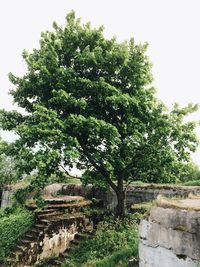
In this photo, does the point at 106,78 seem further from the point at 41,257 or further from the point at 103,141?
the point at 41,257

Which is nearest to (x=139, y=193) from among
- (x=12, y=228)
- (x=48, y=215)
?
(x=48, y=215)

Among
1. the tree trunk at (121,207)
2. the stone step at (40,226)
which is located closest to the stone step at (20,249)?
the stone step at (40,226)

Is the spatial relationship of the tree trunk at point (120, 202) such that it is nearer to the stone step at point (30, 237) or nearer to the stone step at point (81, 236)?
the stone step at point (81, 236)

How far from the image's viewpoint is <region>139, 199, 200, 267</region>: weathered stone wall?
295 inches

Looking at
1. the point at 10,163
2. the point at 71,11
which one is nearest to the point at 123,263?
the point at 71,11

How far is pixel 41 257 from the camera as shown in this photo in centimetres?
1456

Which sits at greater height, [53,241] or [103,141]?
[103,141]

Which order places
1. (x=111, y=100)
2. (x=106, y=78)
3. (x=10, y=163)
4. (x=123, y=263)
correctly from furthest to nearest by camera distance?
(x=10, y=163) < (x=106, y=78) < (x=111, y=100) < (x=123, y=263)

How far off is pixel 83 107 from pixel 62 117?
1.50 metres

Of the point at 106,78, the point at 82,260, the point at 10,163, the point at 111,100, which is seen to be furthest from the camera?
the point at 10,163

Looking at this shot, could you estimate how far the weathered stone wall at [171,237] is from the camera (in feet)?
24.6

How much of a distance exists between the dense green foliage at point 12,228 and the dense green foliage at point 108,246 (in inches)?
106

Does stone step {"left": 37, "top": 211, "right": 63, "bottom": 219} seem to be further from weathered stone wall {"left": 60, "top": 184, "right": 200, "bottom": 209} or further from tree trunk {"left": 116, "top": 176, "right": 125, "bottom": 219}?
weathered stone wall {"left": 60, "top": 184, "right": 200, "bottom": 209}

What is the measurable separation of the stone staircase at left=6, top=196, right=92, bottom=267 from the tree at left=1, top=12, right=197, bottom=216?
231 centimetres
